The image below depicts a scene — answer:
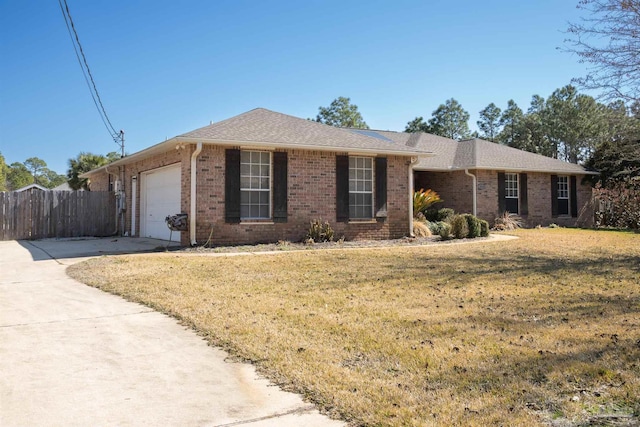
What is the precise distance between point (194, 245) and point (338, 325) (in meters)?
8.15

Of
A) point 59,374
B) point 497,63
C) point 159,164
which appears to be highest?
point 497,63

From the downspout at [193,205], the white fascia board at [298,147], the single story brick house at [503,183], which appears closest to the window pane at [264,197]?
the white fascia board at [298,147]

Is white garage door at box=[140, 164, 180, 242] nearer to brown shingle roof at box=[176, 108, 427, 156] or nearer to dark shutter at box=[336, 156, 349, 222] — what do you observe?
brown shingle roof at box=[176, 108, 427, 156]

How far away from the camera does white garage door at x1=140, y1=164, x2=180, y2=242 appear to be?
46.8 ft

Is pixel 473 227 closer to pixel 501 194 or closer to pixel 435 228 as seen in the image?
pixel 435 228

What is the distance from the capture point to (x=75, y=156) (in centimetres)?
3444

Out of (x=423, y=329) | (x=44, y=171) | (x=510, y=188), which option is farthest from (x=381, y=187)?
(x=44, y=171)

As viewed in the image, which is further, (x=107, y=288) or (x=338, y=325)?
(x=107, y=288)

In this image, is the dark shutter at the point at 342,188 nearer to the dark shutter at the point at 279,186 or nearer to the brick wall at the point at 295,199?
the brick wall at the point at 295,199

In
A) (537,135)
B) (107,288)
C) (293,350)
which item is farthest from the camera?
(537,135)

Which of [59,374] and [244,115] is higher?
[244,115]

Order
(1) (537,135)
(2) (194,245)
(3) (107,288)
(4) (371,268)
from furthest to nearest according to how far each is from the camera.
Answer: (1) (537,135)
(2) (194,245)
(4) (371,268)
(3) (107,288)

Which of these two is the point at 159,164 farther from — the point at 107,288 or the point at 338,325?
the point at 338,325

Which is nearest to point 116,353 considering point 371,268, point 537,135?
point 371,268
